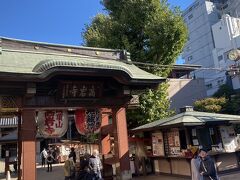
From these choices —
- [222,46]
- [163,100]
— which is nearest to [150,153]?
[163,100]

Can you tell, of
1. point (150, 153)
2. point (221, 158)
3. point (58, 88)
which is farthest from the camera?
point (150, 153)

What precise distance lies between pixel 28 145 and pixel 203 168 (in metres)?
6.86

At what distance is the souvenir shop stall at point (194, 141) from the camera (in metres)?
14.4

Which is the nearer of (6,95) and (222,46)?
(6,95)

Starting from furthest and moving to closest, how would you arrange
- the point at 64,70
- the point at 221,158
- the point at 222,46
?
the point at 222,46
the point at 221,158
the point at 64,70

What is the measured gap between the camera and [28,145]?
11164 mm

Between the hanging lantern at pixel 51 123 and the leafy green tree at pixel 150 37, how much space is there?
7081mm

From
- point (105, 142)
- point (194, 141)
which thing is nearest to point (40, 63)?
point (105, 142)

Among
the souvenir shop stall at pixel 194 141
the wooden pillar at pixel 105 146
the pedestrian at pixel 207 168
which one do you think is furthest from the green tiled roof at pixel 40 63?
the pedestrian at pixel 207 168

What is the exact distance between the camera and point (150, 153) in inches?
688

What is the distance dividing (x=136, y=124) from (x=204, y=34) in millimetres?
49946

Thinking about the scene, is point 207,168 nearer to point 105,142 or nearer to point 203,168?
point 203,168

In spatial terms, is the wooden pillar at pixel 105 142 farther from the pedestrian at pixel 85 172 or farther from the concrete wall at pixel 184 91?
the concrete wall at pixel 184 91

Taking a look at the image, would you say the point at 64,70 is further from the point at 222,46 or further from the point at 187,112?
the point at 222,46
